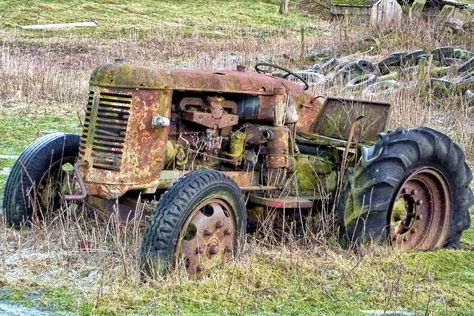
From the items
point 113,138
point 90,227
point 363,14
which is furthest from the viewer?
point 363,14

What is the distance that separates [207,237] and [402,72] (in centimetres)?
830

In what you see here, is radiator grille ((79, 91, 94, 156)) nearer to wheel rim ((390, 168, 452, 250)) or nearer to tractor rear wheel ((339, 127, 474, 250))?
tractor rear wheel ((339, 127, 474, 250))

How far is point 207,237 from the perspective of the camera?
427 cm

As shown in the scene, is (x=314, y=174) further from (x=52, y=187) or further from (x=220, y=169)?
(x=52, y=187)

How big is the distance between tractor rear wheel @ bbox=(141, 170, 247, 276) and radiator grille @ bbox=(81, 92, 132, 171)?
0.50 meters

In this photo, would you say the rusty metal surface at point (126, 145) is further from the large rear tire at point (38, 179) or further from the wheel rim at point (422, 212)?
the wheel rim at point (422, 212)

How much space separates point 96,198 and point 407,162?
2.08 meters

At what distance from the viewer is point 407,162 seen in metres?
4.80

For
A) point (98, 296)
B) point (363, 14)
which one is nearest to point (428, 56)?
point (98, 296)

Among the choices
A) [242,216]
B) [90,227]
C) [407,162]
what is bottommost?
[90,227]

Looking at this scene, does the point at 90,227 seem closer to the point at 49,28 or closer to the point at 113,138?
the point at 113,138

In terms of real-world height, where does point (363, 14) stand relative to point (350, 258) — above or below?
above

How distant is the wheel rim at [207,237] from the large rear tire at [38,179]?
1462 mm

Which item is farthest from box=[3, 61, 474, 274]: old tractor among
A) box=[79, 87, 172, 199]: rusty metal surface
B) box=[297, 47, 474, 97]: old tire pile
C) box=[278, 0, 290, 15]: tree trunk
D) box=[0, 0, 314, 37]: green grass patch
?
box=[278, 0, 290, 15]: tree trunk
